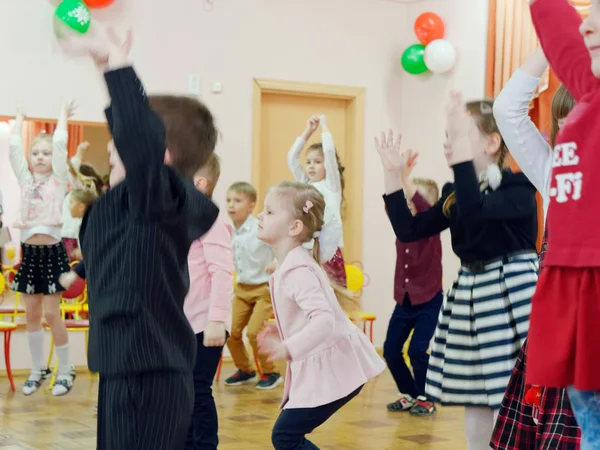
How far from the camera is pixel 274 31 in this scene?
756cm

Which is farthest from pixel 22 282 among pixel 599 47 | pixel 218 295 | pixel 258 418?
pixel 599 47

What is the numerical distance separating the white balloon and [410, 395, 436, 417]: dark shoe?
3290 mm

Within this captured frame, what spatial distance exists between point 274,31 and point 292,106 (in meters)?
0.66

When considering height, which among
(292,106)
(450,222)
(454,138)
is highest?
(292,106)

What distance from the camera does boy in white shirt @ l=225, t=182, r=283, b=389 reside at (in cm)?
600

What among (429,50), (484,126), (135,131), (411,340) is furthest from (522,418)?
(429,50)

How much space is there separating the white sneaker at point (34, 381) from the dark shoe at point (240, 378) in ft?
3.93

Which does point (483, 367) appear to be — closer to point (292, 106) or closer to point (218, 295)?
point (218, 295)

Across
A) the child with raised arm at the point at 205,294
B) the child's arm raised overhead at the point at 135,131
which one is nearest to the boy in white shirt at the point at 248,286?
the child with raised arm at the point at 205,294

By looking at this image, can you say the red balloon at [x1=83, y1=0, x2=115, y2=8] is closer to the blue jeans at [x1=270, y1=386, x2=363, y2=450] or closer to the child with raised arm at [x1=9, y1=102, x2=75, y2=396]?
the child with raised arm at [x1=9, y1=102, x2=75, y2=396]

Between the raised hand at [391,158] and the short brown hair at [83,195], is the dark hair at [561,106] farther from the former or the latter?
the short brown hair at [83,195]

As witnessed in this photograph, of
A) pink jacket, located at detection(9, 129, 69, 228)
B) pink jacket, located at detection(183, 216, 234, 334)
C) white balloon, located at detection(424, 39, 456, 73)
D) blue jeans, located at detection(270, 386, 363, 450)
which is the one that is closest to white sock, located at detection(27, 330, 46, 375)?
pink jacket, located at detection(9, 129, 69, 228)

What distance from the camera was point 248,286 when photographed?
623 centimetres

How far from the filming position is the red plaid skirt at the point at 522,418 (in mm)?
2098
